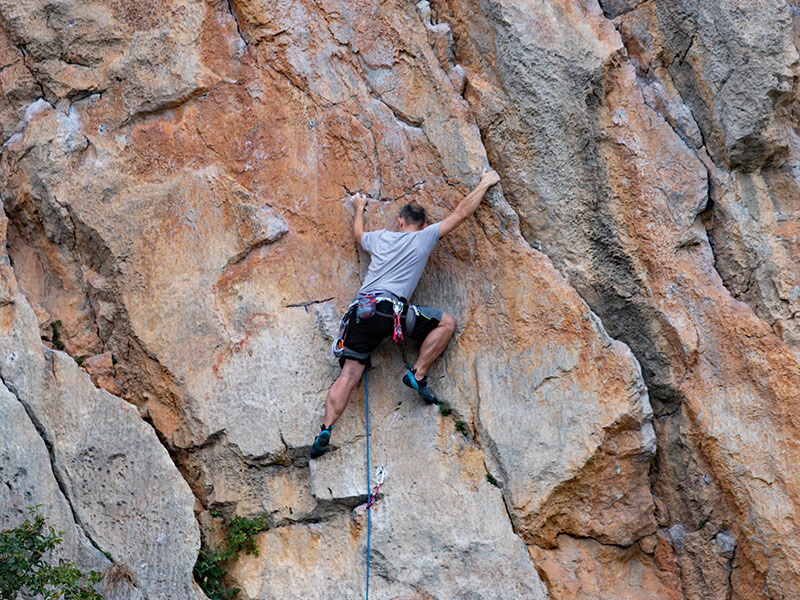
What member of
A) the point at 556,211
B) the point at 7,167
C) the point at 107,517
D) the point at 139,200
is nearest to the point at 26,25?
the point at 7,167

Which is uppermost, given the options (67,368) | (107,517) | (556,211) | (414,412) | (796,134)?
(796,134)

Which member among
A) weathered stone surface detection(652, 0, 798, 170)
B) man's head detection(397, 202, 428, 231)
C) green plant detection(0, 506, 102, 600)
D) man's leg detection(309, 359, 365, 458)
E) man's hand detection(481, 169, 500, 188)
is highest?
weathered stone surface detection(652, 0, 798, 170)

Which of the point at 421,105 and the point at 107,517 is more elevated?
the point at 421,105

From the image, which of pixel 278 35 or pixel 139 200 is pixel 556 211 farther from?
pixel 139 200

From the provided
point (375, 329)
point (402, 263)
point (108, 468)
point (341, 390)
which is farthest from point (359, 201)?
point (108, 468)

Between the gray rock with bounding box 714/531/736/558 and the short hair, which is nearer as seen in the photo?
the gray rock with bounding box 714/531/736/558

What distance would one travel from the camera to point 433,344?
7.11m

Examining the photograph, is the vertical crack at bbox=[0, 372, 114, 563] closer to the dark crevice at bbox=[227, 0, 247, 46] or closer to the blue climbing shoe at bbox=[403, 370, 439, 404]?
the blue climbing shoe at bbox=[403, 370, 439, 404]

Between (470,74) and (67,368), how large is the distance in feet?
14.0

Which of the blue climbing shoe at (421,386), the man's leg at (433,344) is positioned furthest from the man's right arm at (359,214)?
the blue climbing shoe at (421,386)

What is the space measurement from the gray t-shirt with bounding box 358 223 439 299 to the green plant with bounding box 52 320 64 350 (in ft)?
8.61

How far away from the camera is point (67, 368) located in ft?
23.6

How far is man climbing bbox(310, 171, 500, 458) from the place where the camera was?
274 inches

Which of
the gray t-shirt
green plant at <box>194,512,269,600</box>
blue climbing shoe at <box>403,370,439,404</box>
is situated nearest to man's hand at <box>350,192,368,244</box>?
the gray t-shirt
